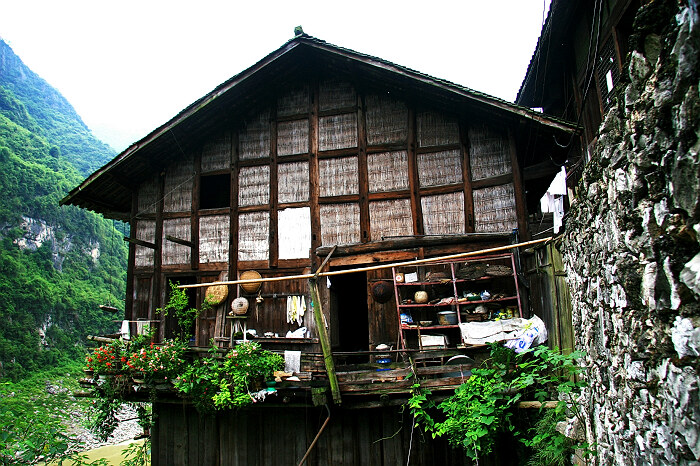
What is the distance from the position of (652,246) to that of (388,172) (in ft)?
26.8

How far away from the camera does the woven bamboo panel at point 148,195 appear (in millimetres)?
11750

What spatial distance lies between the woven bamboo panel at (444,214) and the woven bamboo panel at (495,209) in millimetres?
354

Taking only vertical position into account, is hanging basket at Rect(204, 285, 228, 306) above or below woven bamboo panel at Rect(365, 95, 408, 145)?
below

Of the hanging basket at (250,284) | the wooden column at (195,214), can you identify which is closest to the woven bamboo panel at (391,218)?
the hanging basket at (250,284)

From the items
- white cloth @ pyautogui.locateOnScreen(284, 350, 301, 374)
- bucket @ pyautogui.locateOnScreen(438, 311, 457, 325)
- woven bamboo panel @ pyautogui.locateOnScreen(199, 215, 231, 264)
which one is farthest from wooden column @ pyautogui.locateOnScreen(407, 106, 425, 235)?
woven bamboo panel @ pyautogui.locateOnScreen(199, 215, 231, 264)

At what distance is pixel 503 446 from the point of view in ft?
25.8

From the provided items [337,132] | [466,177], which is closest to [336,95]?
[337,132]

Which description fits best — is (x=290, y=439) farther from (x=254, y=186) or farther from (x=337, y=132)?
(x=337, y=132)

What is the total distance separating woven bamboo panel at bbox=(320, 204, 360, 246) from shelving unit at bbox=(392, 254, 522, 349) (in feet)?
4.82

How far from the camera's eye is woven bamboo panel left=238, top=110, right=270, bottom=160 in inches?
442

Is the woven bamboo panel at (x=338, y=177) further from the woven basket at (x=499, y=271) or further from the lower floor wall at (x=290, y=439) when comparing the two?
→ the lower floor wall at (x=290, y=439)

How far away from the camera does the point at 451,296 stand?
9.23 m

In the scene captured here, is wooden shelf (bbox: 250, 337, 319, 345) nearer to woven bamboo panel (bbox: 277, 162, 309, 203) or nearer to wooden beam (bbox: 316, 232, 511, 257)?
wooden beam (bbox: 316, 232, 511, 257)

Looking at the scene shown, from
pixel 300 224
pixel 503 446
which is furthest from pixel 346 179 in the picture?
pixel 503 446
